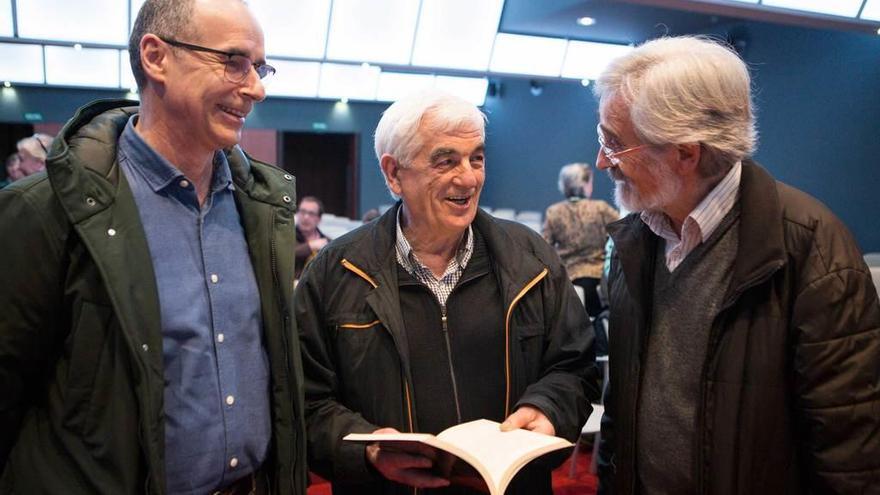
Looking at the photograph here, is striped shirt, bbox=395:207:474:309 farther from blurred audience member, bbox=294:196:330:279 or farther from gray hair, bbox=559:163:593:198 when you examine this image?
gray hair, bbox=559:163:593:198

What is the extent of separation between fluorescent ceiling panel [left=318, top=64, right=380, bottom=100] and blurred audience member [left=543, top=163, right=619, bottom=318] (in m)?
7.44

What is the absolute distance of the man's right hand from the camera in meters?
1.51

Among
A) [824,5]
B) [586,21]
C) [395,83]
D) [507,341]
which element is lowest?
[395,83]

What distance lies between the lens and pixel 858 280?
4.66ft

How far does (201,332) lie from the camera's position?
59.3 inches

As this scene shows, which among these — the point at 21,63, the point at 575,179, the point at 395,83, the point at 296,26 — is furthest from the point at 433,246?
the point at 395,83

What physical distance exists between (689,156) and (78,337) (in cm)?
132

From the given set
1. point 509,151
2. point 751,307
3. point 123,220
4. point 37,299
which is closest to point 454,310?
point 751,307

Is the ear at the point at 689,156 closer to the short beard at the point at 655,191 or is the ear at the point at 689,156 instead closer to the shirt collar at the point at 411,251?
the short beard at the point at 655,191

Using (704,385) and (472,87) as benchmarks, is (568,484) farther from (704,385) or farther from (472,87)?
(472,87)

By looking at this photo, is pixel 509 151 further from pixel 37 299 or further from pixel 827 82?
pixel 37 299

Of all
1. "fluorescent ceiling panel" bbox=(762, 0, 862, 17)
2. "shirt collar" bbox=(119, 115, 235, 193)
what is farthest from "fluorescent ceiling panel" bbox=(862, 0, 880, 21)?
"shirt collar" bbox=(119, 115, 235, 193)

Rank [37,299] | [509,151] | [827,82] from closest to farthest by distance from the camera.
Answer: [37,299], [827,82], [509,151]

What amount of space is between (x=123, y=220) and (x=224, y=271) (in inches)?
9.8
